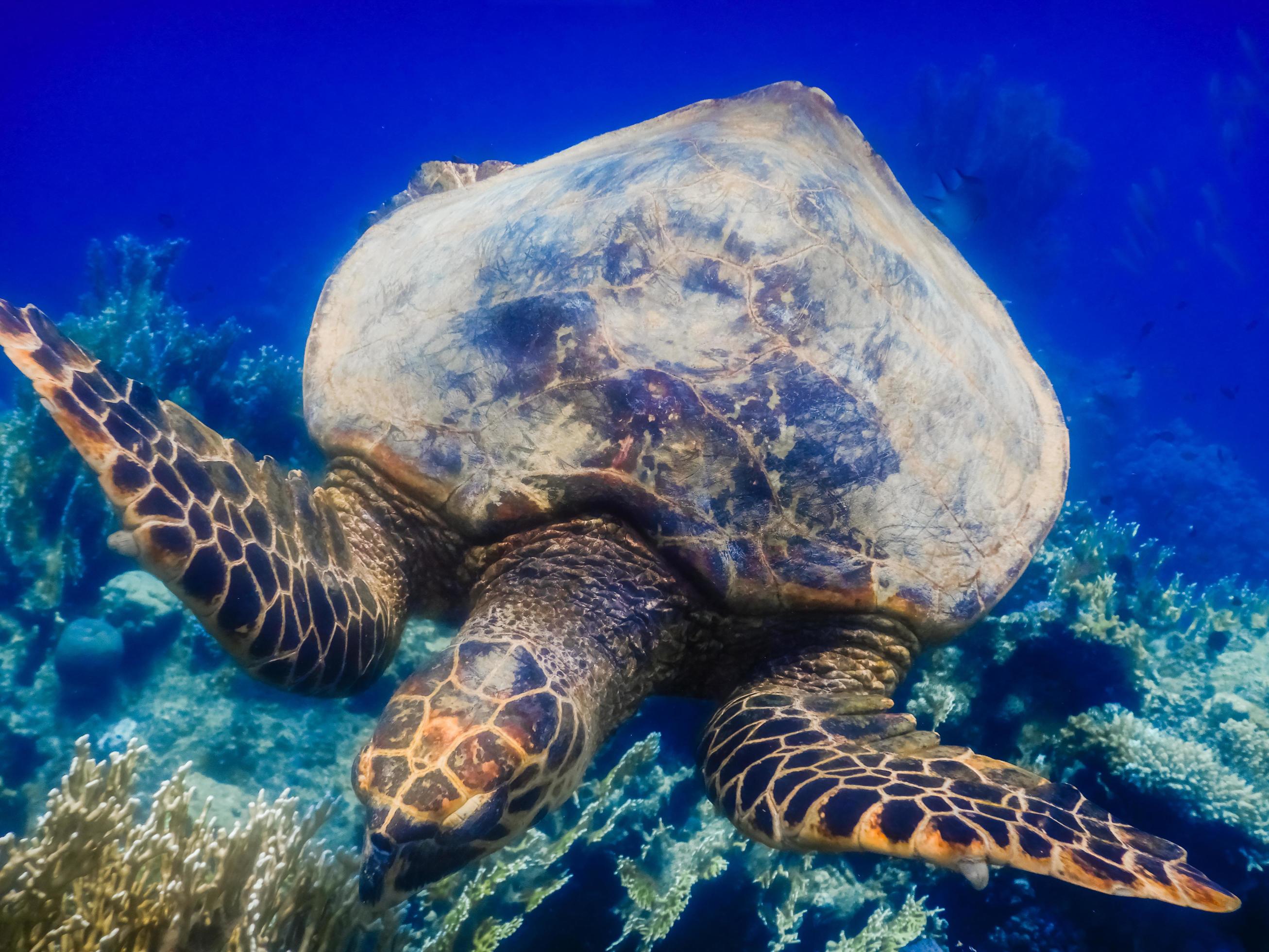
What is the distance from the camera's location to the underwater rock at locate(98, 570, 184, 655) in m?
5.00

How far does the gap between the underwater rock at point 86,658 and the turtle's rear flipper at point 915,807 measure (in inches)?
186

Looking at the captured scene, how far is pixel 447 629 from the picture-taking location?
4.82 m

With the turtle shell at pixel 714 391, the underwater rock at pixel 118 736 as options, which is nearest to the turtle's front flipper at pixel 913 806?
the turtle shell at pixel 714 391

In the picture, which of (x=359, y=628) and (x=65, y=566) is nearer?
(x=359, y=628)

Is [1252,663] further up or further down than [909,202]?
further down

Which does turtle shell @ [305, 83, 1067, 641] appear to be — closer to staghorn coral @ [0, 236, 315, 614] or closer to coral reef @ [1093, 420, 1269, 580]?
staghorn coral @ [0, 236, 315, 614]

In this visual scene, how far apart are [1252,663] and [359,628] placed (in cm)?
838

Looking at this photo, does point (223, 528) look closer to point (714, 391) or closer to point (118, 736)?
point (714, 391)

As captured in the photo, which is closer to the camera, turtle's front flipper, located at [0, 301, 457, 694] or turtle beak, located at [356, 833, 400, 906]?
turtle beak, located at [356, 833, 400, 906]

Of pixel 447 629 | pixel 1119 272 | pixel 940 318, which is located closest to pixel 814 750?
pixel 940 318

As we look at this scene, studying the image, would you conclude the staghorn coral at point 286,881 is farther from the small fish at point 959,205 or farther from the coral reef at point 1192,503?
the small fish at point 959,205

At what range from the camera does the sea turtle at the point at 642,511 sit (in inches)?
75.7

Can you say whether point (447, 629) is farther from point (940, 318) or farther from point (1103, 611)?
point (1103, 611)

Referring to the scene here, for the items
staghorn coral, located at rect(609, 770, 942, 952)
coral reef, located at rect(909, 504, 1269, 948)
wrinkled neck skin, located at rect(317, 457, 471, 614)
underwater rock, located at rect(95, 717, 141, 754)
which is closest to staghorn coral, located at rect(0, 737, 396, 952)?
wrinkled neck skin, located at rect(317, 457, 471, 614)
